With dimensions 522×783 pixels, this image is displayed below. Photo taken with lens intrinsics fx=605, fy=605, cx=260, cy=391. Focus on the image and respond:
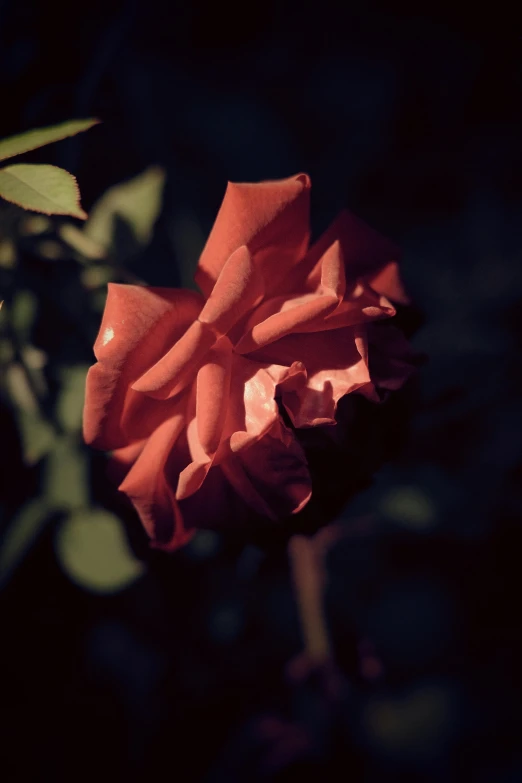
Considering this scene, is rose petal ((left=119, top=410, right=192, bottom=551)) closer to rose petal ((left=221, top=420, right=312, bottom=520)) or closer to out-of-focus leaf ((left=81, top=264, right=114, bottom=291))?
rose petal ((left=221, top=420, right=312, bottom=520))

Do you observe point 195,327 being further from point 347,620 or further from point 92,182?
point 347,620

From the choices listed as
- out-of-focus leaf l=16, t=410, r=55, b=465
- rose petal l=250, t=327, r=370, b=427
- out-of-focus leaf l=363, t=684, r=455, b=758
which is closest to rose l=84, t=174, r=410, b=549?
rose petal l=250, t=327, r=370, b=427

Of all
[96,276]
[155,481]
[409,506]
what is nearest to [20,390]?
[96,276]

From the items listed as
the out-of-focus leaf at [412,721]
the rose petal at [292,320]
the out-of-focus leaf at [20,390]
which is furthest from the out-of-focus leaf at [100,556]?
the out-of-focus leaf at [412,721]

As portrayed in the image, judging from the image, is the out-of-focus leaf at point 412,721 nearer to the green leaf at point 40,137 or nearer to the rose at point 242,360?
the rose at point 242,360

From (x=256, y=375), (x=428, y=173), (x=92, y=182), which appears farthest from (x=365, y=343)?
(x=428, y=173)

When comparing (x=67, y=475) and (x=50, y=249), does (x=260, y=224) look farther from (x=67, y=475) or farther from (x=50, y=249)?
(x=67, y=475)
